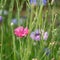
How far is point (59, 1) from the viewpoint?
115 inches

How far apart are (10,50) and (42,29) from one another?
1.46 ft

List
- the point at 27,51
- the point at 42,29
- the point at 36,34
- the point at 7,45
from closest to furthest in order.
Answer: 1. the point at 27,51
2. the point at 42,29
3. the point at 36,34
4. the point at 7,45

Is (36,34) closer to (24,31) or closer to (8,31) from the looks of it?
(24,31)

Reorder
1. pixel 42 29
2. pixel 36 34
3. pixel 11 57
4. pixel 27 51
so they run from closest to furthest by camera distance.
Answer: pixel 27 51 → pixel 42 29 → pixel 36 34 → pixel 11 57

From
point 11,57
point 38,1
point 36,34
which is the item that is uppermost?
point 38,1

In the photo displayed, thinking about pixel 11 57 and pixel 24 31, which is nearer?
pixel 24 31

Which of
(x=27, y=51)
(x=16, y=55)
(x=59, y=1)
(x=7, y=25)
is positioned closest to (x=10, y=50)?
(x=16, y=55)

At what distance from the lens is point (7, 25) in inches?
85.4

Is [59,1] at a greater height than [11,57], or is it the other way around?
[59,1]

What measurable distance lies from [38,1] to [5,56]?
439mm

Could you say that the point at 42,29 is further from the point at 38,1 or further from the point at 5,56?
the point at 5,56

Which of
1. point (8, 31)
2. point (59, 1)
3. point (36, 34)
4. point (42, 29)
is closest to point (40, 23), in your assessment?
point (42, 29)

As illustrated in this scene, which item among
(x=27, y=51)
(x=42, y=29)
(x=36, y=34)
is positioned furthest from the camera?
(x=36, y=34)

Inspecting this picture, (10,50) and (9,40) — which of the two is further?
(9,40)
